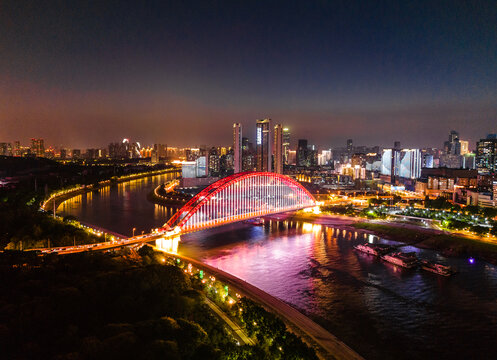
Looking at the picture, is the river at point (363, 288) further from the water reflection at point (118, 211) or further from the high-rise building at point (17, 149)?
the high-rise building at point (17, 149)

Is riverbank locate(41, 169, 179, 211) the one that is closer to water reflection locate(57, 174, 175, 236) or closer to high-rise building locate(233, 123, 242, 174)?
water reflection locate(57, 174, 175, 236)

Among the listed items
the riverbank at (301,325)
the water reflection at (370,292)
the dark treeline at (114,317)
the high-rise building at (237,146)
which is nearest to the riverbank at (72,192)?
the water reflection at (370,292)

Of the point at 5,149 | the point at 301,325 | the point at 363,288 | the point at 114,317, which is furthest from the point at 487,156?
the point at 5,149

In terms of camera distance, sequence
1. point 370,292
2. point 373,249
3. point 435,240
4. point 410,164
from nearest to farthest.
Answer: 1. point 370,292
2. point 373,249
3. point 435,240
4. point 410,164

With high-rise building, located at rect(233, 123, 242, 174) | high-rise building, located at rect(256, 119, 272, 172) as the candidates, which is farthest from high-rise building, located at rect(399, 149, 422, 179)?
high-rise building, located at rect(233, 123, 242, 174)

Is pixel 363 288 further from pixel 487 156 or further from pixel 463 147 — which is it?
pixel 463 147

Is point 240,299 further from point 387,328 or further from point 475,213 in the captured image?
point 475,213
